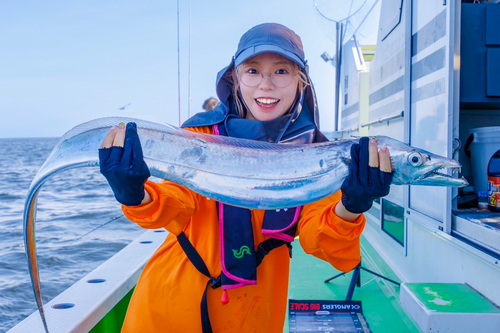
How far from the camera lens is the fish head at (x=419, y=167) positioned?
1.76 meters

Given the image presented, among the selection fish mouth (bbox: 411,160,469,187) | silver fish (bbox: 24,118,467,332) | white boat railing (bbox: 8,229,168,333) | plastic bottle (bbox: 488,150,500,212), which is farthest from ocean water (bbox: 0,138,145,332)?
plastic bottle (bbox: 488,150,500,212)

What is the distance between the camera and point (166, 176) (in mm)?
1780

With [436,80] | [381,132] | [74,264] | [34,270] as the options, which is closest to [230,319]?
[34,270]

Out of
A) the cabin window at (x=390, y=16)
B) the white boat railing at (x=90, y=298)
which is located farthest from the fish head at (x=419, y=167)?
Answer: the cabin window at (x=390, y=16)

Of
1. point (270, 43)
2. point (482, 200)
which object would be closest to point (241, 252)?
Result: point (270, 43)

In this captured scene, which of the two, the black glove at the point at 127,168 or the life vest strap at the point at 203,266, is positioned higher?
the black glove at the point at 127,168

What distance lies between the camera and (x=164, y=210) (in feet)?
5.89

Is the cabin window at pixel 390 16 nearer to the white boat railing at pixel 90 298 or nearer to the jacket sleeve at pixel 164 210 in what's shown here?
the jacket sleeve at pixel 164 210

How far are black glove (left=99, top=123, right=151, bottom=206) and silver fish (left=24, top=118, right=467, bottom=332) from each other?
7cm

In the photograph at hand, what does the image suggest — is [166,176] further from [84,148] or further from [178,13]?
[178,13]

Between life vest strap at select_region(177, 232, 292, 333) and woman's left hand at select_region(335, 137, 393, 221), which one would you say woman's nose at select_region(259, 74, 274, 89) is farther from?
life vest strap at select_region(177, 232, 292, 333)

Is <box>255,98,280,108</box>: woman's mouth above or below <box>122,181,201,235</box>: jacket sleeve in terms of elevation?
above

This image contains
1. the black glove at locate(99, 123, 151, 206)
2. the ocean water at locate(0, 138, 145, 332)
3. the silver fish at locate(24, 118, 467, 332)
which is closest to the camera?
the black glove at locate(99, 123, 151, 206)

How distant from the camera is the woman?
69.1 inches
